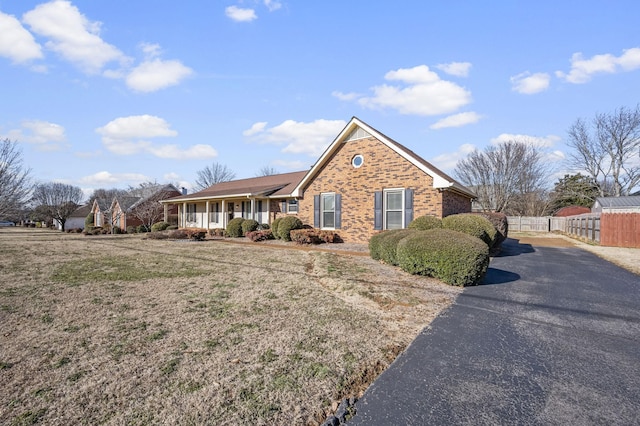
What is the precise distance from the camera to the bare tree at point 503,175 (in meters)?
33.8

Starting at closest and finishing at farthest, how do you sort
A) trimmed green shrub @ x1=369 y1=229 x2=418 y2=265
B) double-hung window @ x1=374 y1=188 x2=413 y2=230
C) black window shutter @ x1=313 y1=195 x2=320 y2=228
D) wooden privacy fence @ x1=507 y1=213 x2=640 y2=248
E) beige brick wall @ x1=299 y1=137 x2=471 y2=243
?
1. trimmed green shrub @ x1=369 y1=229 x2=418 y2=265
2. beige brick wall @ x1=299 y1=137 x2=471 y2=243
3. double-hung window @ x1=374 y1=188 x2=413 y2=230
4. wooden privacy fence @ x1=507 y1=213 x2=640 y2=248
5. black window shutter @ x1=313 y1=195 x2=320 y2=228

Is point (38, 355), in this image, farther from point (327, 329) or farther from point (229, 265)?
point (229, 265)

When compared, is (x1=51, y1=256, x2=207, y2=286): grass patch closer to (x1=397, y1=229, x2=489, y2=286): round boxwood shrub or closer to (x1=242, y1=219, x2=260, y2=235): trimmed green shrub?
(x1=397, y1=229, x2=489, y2=286): round boxwood shrub

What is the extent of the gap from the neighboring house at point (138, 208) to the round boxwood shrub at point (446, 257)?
27.9 metres

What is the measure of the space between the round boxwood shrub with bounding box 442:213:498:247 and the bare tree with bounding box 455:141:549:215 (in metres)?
25.6

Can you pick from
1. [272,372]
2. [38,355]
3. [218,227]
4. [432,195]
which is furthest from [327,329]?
[218,227]

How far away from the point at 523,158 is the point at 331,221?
27.3 m

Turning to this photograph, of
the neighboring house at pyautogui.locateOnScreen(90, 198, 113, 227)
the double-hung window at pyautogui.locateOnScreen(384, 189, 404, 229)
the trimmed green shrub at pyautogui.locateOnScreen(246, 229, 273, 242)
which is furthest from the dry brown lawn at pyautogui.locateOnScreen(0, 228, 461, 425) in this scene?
the neighboring house at pyautogui.locateOnScreen(90, 198, 113, 227)

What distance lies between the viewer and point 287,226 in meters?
17.2

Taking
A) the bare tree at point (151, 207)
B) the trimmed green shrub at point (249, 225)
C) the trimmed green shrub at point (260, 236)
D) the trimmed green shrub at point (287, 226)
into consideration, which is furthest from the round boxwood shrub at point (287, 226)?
the bare tree at point (151, 207)

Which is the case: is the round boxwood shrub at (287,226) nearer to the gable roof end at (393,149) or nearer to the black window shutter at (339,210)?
the gable roof end at (393,149)

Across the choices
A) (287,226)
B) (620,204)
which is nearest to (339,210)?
(287,226)

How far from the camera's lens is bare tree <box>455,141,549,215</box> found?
33.8m

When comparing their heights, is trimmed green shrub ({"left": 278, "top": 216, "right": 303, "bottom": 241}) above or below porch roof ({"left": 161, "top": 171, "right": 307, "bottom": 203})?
below
